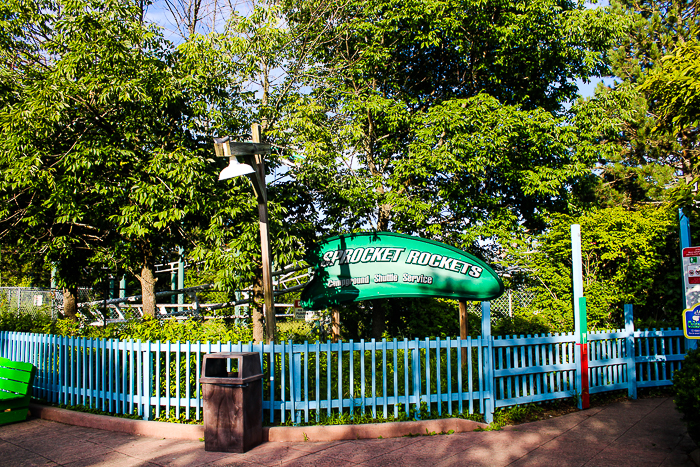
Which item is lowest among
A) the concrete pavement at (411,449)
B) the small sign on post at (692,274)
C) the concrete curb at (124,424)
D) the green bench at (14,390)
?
the concrete pavement at (411,449)

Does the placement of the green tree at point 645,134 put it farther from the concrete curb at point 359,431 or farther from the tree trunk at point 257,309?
the concrete curb at point 359,431

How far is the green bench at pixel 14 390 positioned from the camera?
668cm

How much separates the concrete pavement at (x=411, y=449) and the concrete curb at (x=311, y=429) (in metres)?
0.11

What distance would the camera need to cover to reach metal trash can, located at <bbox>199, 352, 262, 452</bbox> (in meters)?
5.45

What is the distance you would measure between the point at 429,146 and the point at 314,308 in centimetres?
400

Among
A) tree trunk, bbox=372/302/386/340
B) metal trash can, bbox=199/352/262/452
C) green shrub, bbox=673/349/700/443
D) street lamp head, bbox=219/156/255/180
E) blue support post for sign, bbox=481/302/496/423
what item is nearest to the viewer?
green shrub, bbox=673/349/700/443

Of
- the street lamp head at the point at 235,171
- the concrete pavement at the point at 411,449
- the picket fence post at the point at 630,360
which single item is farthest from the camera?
the picket fence post at the point at 630,360

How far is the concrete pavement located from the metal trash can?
134 millimetres

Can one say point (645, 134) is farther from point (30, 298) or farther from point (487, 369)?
point (30, 298)

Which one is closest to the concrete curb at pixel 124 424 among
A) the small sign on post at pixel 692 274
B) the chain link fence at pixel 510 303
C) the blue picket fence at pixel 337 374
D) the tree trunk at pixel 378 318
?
the blue picket fence at pixel 337 374

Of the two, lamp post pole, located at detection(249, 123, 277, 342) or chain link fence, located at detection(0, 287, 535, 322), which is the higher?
lamp post pole, located at detection(249, 123, 277, 342)

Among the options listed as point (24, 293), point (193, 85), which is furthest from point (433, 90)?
point (24, 293)

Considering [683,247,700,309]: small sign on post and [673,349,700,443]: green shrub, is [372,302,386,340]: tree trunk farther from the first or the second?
[673,349,700,443]: green shrub

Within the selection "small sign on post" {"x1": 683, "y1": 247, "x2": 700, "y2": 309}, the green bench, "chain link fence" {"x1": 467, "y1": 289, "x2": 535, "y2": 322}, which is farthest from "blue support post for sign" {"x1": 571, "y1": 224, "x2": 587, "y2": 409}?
the green bench
